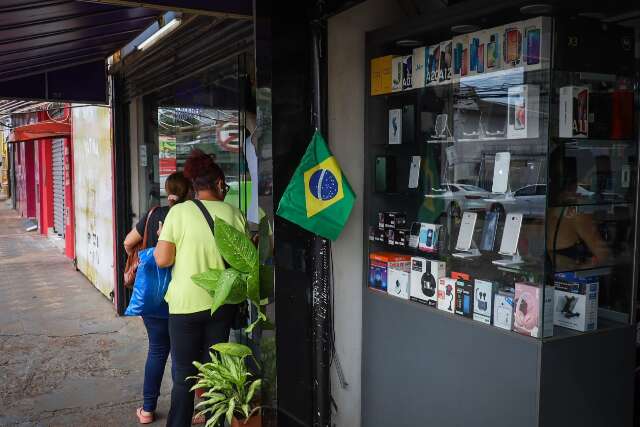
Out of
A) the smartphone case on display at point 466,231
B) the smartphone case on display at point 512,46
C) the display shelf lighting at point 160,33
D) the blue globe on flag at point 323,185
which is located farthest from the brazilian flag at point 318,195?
the display shelf lighting at point 160,33

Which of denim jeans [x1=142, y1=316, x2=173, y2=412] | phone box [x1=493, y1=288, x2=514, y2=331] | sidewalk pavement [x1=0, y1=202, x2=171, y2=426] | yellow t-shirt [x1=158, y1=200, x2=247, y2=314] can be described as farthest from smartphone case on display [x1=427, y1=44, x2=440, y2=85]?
sidewalk pavement [x1=0, y1=202, x2=171, y2=426]

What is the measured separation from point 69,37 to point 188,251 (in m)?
3.23

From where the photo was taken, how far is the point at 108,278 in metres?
8.66

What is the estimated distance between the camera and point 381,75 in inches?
149

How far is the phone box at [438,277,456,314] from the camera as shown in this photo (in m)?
3.37

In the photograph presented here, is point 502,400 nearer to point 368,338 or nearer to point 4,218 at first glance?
point 368,338

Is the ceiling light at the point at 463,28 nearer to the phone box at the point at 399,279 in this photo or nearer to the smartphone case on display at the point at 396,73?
the smartphone case on display at the point at 396,73

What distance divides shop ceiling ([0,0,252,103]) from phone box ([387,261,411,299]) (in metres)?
1.74

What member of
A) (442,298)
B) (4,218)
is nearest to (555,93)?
(442,298)

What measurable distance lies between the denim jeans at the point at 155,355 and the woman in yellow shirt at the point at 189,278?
1.75ft

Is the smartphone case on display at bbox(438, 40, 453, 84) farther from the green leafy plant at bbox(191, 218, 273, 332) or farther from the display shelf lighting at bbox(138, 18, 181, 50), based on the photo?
the display shelf lighting at bbox(138, 18, 181, 50)

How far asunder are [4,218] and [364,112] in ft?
71.7

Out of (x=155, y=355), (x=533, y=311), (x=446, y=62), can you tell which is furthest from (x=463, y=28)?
(x=155, y=355)

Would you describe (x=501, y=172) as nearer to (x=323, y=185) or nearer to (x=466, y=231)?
(x=466, y=231)
